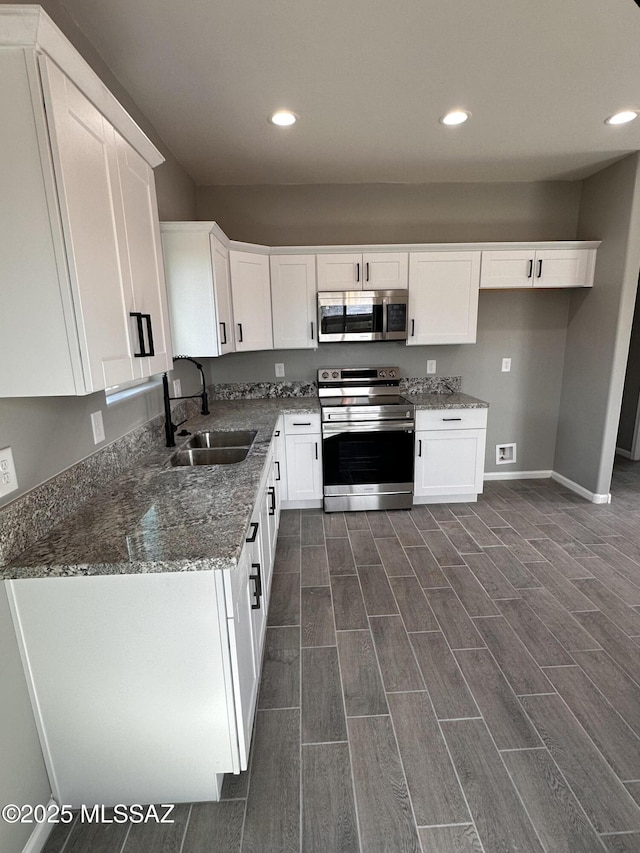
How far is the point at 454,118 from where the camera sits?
243 centimetres

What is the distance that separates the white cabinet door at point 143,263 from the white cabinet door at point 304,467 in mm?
1661

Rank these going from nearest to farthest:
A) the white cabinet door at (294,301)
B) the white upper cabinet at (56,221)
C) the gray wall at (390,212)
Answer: the white upper cabinet at (56,221) → the white cabinet door at (294,301) → the gray wall at (390,212)

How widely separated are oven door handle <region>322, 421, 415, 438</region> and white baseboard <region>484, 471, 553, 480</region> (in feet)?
4.74

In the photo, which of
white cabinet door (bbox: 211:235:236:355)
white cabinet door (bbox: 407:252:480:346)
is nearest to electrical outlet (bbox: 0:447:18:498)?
white cabinet door (bbox: 211:235:236:355)

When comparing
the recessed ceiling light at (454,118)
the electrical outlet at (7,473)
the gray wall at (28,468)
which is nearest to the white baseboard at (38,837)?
the gray wall at (28,468)

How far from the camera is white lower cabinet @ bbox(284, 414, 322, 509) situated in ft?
10.7

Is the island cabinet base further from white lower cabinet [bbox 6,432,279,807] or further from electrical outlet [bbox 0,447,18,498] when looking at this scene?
electrical outlet [bbox 0,447,18,498]

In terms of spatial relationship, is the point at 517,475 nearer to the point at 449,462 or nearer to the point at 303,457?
the point at 449,462

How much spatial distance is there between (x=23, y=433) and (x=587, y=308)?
408cm

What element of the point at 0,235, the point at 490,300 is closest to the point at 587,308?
the point at 490,300

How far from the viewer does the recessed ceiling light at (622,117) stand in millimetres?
2404

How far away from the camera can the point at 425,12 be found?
1.60 meters

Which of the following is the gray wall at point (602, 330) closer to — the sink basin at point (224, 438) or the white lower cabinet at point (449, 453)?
the white lower cabinet at point (449, 453)

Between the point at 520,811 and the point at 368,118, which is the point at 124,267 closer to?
the point at 368,118
